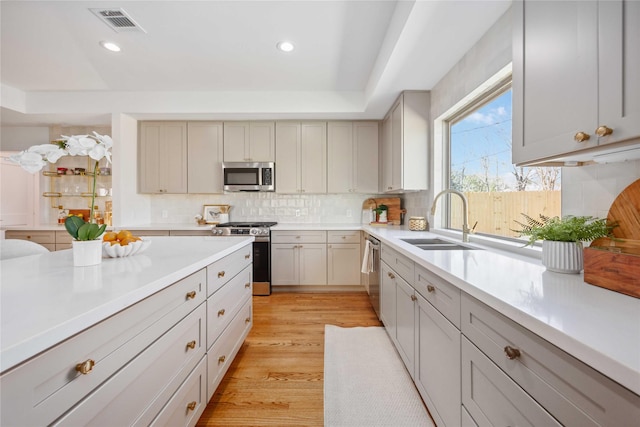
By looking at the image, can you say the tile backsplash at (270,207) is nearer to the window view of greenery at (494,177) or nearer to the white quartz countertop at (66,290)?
the window view of greenery at (494,177)

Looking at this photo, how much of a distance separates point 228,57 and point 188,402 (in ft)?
10.2

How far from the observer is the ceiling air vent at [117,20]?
2380 mm

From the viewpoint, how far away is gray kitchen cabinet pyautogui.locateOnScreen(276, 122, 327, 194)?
3.96 metres

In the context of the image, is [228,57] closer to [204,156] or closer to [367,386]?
[204,156]

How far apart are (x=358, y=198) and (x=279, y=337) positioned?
2.50 m

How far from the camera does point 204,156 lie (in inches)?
157

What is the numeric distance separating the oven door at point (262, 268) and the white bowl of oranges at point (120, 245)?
216 cm

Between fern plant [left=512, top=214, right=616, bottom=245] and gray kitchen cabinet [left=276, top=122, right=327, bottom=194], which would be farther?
gray kitchen cabinet [left=276, top=122, right=327, bottom=194]

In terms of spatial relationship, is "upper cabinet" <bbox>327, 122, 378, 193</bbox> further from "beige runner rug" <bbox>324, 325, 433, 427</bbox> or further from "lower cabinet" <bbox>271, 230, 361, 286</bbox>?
"beige runner rug" <bbox>324, 325, 433, 427</bbox>

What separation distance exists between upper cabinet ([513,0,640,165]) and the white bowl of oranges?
6.28 ft

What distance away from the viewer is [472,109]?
241cm

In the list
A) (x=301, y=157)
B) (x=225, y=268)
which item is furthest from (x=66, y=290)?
(x=301, y=157)

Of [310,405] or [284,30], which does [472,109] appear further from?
[310,405]

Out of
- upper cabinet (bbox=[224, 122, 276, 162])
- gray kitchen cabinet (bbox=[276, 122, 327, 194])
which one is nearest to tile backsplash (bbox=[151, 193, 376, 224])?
gray kitchen cabinet (bbox=[276, 122, 327, 194])
